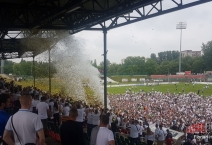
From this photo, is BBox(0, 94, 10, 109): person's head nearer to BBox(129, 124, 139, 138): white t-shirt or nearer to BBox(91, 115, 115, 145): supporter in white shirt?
BBox(91, 115, 115, 145): supporter in white shirt

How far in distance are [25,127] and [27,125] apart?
35 millimetres

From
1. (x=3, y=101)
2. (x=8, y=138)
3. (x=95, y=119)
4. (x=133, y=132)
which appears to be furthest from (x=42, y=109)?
(x=8, y=138)

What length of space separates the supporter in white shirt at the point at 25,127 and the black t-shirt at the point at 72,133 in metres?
0.52

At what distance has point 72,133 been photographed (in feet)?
11.7

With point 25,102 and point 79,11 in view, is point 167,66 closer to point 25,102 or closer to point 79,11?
point 79,11

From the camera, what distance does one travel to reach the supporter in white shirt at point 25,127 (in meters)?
3.12

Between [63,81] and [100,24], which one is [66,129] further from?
[63,81]

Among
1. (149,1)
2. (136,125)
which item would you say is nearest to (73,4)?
(149,1)

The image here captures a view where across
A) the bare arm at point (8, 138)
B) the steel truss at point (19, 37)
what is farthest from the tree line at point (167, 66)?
the bare arm at point (8, 138)

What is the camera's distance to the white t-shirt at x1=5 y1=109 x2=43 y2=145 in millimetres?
3127

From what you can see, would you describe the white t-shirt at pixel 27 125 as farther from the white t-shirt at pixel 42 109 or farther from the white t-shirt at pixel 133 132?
the white t-shirt at pixel 133 132

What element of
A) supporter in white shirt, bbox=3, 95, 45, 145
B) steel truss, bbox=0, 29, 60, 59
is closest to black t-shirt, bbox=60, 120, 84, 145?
supporter in white shirt, bbox=3, 95, 45, 145

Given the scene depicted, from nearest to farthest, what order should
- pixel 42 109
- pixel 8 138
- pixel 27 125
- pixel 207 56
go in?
pixel 27 125 < pixel 8 138 < pixel 42 109 < pixel 207 56

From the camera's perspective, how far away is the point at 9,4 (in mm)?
11250
